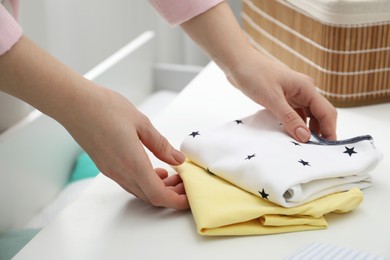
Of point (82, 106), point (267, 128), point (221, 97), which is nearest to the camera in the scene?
point (82, 106)

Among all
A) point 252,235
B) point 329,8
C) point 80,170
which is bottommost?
point 80,170

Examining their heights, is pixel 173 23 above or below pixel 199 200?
above

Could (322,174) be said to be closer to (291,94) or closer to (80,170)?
(291,94)

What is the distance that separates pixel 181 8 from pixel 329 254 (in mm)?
430

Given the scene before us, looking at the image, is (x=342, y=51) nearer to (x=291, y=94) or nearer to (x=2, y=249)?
(x=291, y=94)

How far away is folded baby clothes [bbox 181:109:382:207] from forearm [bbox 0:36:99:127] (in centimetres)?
19

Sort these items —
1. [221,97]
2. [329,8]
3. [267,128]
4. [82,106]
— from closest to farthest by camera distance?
A: [82,106], [267,128], [329,8], [221,97]

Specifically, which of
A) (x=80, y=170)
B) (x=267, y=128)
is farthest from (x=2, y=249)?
(x=267, y=128)

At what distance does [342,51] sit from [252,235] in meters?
0.40

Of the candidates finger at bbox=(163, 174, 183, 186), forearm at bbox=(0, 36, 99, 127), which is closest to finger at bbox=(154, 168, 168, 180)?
finger at bbox=(163, 174, 183, 186)

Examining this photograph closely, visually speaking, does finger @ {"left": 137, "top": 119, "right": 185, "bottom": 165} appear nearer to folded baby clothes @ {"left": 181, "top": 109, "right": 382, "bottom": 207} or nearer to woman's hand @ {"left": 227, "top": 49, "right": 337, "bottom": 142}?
folded baby clothes @ {"left": 181, "top": 109, "right": 382, "bottom": 207}

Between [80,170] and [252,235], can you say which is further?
[80,170]

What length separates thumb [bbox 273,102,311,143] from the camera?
0.76 m

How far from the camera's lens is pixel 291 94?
0.83 meters
